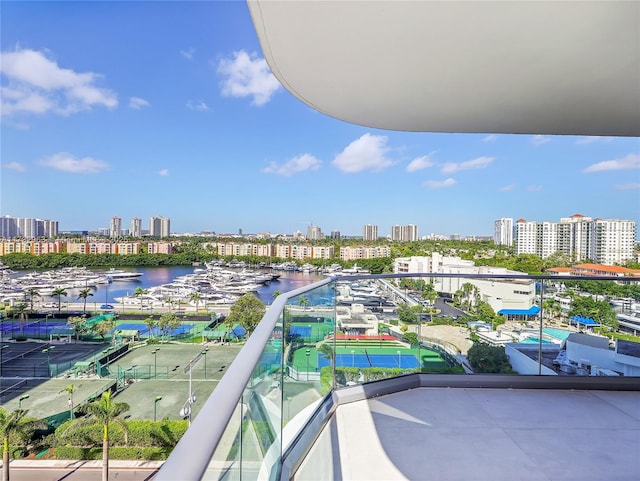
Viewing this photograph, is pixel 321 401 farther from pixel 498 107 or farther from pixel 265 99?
pixel 265 99

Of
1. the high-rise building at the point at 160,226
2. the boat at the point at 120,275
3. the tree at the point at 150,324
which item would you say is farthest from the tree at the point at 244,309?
the high-rise building at the point at 160,226

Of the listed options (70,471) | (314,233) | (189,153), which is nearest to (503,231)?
(314,233)

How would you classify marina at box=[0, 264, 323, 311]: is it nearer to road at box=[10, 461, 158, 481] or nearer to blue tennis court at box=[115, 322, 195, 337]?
blue tennis court at box=[115, 322, 195, 337]

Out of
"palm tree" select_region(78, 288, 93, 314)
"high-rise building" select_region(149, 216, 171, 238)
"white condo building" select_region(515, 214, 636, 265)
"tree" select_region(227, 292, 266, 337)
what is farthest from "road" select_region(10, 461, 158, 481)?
"high-rise building" select_region(149, 216, 171, 238)

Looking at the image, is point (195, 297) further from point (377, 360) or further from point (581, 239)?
point (377, 360)

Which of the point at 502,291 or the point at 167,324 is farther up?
the point at 502,291

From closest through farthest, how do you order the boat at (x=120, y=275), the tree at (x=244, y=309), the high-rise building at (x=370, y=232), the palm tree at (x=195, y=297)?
the tree at (x=244, y=309) → the high-rise building at (x=370, y=232) → the palm tree at (x=195, y=297) → the boat at (x=120, y=275)

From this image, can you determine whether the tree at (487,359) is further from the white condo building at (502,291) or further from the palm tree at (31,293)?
the palm tree at (31,293)
